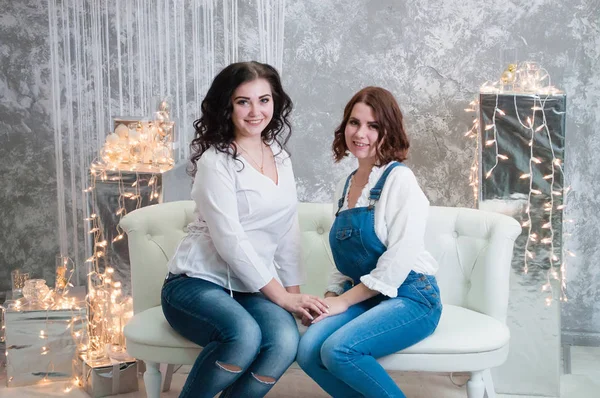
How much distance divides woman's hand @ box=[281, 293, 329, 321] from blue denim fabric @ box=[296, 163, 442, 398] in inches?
1.6

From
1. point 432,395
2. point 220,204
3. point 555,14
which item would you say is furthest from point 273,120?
point 555,14

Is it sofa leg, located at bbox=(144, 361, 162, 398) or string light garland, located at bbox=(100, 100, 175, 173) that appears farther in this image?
string light garland, located at bbox=(100, 100, 175, 173)

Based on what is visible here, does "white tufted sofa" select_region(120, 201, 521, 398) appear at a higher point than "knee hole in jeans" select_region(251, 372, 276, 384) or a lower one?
higher

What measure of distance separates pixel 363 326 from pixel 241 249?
0.40 metres

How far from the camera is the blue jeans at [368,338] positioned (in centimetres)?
192

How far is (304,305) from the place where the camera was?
6.95 ft

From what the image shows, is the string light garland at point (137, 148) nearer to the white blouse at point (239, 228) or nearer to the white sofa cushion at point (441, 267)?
the white sofa cushion at point (441, 267)

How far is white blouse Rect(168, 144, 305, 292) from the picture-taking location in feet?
6.95

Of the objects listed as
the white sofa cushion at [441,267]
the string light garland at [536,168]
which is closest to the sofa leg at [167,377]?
the white sofa cushion at [441,267]

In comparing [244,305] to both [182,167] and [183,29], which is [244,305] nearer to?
[182,167]

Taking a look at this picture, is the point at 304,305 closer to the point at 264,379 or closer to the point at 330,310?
the point at 330,310

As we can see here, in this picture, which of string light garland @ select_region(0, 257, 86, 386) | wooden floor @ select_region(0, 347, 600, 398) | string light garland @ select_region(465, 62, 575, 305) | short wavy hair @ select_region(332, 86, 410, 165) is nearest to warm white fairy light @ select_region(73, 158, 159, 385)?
string light garland @ select_region(0, 257, 86, 386)

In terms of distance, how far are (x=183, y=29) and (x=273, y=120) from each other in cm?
107

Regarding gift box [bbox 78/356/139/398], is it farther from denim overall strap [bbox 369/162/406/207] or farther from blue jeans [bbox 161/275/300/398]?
denim overall strap [bbox 369/162/406/207]
